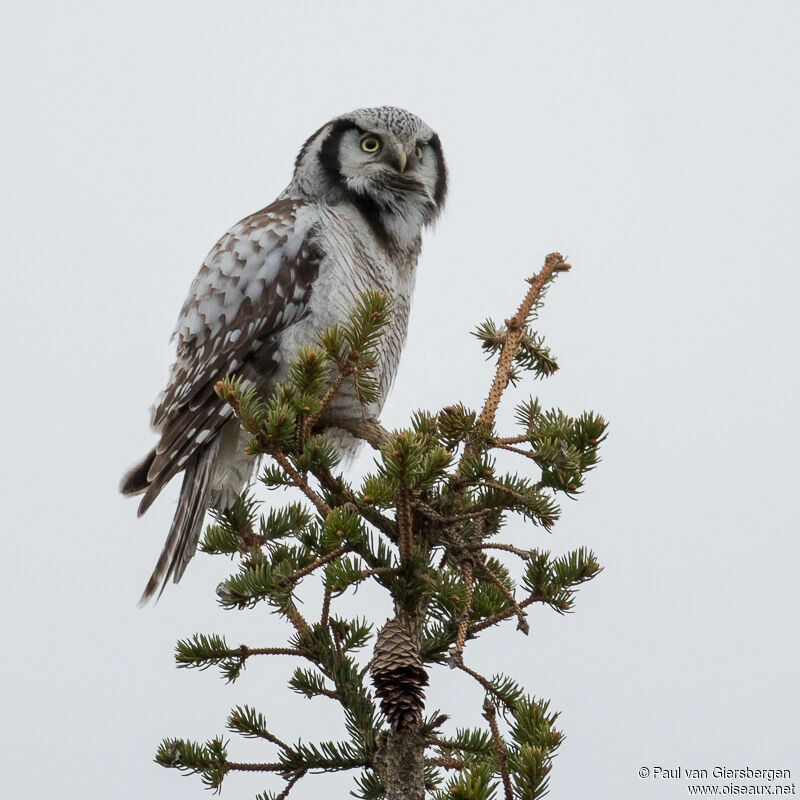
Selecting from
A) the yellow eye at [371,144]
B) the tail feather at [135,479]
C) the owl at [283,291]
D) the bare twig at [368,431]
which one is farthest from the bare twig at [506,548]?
the yellow eye at [371,144]

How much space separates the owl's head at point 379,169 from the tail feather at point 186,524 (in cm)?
110

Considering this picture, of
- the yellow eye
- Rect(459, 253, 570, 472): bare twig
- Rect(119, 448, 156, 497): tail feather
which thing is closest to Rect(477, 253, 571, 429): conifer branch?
Rect(459, 253, 570, 472): bare twig

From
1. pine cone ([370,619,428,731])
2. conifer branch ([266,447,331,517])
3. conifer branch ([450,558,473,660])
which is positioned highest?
conifer branch ([266,447,331,517])

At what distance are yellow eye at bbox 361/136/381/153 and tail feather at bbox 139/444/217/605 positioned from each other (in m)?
1.33

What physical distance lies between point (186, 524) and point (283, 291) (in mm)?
832

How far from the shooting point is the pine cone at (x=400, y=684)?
1.83m

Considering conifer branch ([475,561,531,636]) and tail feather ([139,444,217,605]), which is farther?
tail feather ([139,444,217,605])

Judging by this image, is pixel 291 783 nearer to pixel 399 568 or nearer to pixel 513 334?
pixel 399 568

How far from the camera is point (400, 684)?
72.2 inches

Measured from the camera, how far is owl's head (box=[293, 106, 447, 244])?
3590 mm

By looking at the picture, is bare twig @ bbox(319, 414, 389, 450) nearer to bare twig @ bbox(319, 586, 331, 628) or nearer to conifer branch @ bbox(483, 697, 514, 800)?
bare twig @ bbox(319, 586, 331, 628)

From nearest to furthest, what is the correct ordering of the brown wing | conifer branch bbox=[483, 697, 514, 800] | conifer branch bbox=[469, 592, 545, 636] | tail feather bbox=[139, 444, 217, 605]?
conifer branch bbox=[483, 697, 514, 800] → conifer branch bbox=[469, 592, 545, 636] → tail feather bbox=[139, 444, 217, 605] → the brown wing

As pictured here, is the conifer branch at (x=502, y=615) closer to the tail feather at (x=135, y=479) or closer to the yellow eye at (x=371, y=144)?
the tail feather at (x=135, y=479)

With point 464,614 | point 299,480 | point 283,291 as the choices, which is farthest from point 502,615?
point 283,291
